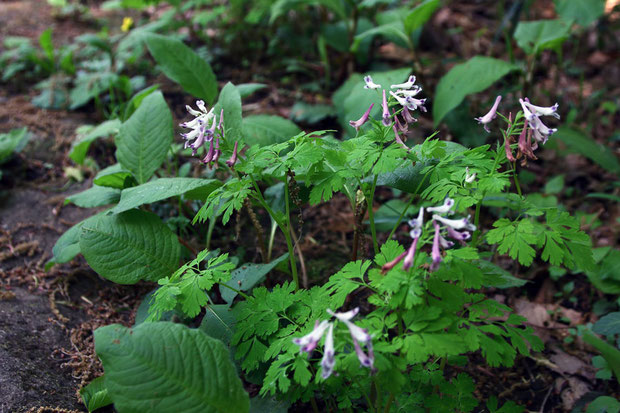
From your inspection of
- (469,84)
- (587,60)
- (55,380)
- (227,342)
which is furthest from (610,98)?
(55,380)

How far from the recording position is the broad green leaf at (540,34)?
123 inches

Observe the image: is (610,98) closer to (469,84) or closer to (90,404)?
(469,84)

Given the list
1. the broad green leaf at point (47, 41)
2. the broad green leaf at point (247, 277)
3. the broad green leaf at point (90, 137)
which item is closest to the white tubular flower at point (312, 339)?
the broad green leaf at point (247, 277)

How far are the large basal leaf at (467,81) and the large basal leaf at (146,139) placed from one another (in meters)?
1.57

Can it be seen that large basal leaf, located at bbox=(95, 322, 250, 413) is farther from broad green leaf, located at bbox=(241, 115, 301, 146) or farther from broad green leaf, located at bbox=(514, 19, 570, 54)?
broad green leaf, located at bbox=(514, 19, 570, 54)

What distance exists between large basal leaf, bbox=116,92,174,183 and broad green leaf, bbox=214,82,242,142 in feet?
1.17

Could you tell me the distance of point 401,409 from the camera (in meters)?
1.51

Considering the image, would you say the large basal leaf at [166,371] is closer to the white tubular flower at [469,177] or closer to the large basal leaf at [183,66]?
Answer: the white tubular flower at [469,177]

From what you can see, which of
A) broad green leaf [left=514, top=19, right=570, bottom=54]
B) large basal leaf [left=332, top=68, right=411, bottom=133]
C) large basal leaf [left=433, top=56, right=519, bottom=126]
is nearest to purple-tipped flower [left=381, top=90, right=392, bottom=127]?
large basal leaf [left=332, top=68, right=411, bottom=133]

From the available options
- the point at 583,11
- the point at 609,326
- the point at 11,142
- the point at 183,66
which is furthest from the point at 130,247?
the point at 583,11

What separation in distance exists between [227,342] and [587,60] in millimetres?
4316

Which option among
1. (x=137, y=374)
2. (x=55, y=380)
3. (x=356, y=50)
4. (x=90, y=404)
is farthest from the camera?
(x=356, y=50)

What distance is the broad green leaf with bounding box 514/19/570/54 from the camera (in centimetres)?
312

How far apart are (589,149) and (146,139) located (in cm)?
263
